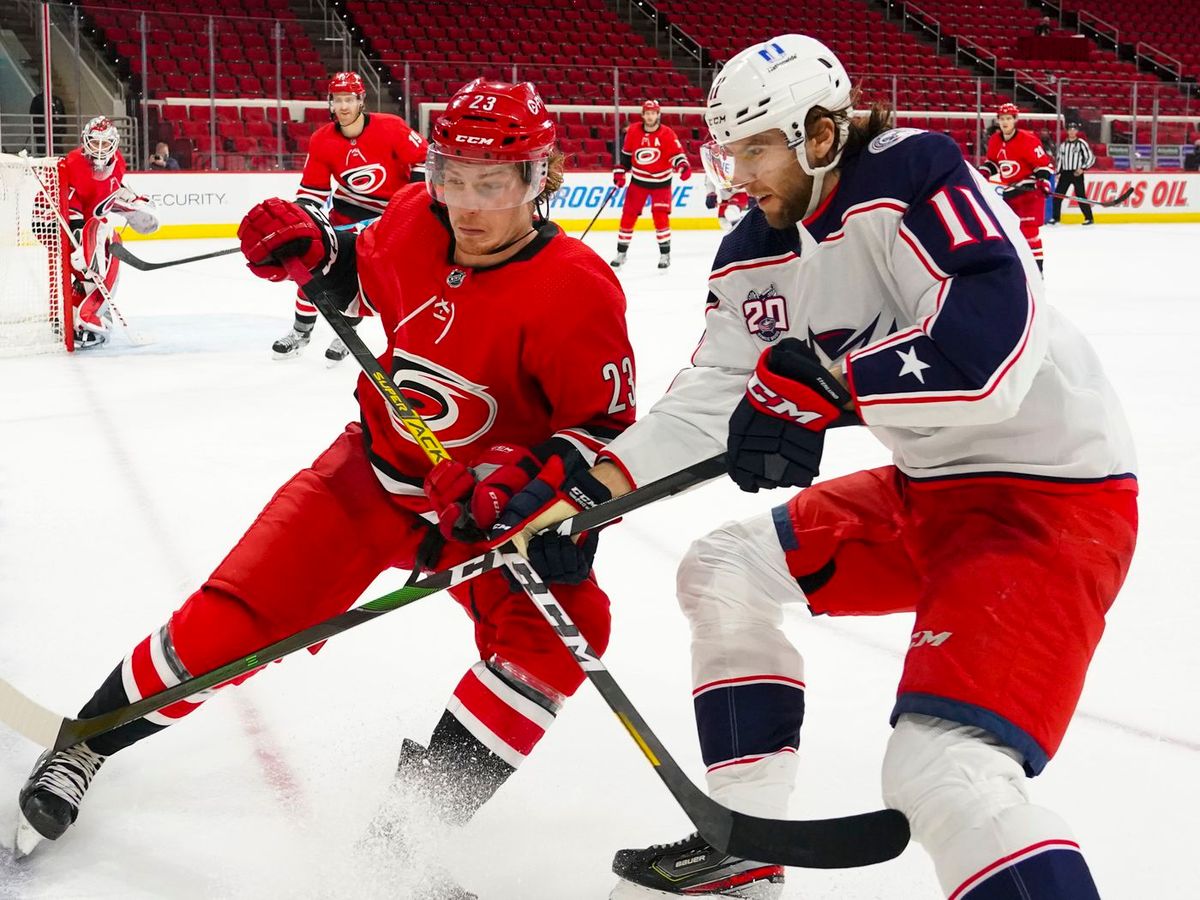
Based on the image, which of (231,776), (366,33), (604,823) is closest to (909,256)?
(604,823)

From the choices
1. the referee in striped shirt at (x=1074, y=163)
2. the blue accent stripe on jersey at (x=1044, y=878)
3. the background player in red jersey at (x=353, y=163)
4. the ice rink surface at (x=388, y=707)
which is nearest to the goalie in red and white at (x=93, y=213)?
the background player in red jersey at (x=353, y=163)

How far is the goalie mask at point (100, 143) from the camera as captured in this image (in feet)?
18.2

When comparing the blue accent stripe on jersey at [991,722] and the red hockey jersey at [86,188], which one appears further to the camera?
the red hockey jersey at [86,188]

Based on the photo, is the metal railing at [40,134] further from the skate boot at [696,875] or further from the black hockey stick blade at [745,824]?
the skate boot at [696,875]

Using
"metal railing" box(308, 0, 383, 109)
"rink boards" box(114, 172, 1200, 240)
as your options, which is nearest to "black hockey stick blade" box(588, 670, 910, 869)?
"rink boards" box(114, 172, 1200, 240)

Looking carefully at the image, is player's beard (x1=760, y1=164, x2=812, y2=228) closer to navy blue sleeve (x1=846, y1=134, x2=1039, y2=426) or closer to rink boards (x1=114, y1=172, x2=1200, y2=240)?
navy blue sleeve (x1=846, y1=134, x2=1039, y2=426)

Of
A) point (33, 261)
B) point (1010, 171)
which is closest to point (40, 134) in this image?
point (33, 261)

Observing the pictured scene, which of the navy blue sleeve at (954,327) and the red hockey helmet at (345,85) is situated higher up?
the navy blue sleeve at (954,327)

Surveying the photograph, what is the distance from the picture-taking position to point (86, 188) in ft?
18.5

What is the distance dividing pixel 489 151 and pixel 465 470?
438mm

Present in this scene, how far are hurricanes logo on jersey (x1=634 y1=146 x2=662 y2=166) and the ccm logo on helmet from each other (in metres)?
8.40

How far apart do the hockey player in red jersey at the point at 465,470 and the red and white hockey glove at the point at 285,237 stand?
0.13 m

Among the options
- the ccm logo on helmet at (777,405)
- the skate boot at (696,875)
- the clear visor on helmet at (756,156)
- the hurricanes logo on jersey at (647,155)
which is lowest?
the hurricanes logo on jersey at (647,155)

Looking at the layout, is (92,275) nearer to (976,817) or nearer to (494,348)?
(494,348)
